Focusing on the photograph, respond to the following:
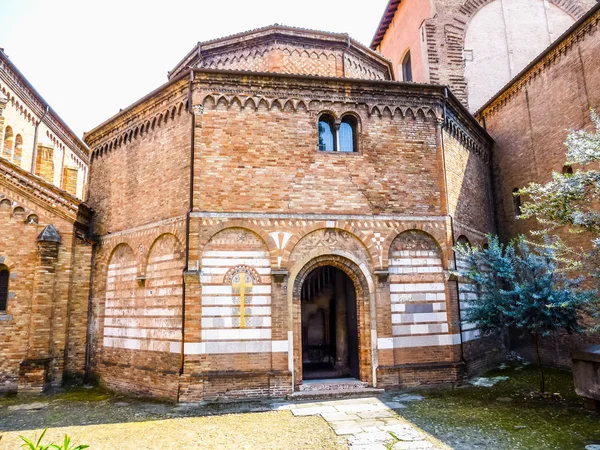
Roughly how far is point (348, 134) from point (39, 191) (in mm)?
8827

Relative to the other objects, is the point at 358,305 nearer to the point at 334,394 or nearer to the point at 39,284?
the point at 334,394

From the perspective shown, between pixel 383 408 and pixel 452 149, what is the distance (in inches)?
298

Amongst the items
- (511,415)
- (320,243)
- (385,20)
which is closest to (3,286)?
(320,243)

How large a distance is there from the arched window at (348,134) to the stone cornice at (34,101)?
12051 millimetres

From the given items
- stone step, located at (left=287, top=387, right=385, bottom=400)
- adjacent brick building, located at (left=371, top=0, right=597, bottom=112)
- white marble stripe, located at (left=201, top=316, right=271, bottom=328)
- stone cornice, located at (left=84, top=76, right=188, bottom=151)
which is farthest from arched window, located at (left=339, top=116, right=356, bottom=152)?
adjacent brick building, located at (left=371, top=0, right=597, bottom=112)

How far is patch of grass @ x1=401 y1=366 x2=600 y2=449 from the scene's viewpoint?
7.21 metres

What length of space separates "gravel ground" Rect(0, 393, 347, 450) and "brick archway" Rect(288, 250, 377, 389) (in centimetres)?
170

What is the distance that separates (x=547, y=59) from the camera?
13.9 m

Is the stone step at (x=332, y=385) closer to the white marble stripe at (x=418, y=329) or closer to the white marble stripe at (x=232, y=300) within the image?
the white marble stripe at (x=418, y=329)

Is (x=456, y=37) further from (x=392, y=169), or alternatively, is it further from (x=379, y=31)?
(x=392, y=169)

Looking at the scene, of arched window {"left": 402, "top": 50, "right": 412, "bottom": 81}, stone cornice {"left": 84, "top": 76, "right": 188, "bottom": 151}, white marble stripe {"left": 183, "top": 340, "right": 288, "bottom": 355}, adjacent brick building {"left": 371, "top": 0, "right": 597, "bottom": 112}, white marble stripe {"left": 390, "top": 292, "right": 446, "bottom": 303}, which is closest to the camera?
white marble stripe {"left": 183, "top": 340, "right": 288, "bottom": 355}

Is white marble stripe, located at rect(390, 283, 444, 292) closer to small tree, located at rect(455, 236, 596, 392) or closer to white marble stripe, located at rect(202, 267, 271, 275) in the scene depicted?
small tree, located at rect(455, 236, 596, 392)

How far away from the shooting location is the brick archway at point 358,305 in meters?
10.5

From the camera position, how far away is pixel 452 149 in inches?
506
